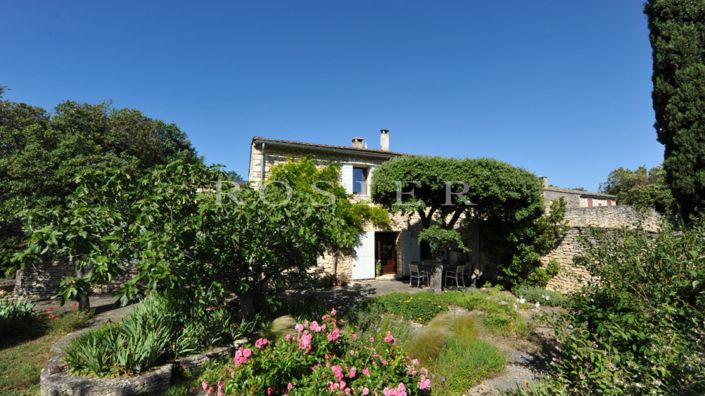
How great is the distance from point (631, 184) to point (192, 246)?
40.5m

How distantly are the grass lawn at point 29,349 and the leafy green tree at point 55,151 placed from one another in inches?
67.0

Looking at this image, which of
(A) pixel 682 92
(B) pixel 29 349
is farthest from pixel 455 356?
(A) pixel 682 92

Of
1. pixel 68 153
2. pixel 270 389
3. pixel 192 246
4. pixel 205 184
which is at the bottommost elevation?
pixel 270 389

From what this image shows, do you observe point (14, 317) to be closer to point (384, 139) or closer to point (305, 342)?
point (305, 342)

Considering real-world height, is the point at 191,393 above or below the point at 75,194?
below

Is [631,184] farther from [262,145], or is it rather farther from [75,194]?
[75,194]

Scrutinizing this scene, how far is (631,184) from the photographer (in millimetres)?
30078

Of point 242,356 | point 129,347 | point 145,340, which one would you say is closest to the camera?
point 242,356

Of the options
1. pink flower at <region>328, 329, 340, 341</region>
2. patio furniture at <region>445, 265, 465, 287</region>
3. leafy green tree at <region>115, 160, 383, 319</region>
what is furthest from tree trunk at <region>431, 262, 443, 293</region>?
pink flower at <region>328, 329, 340, 341</region>

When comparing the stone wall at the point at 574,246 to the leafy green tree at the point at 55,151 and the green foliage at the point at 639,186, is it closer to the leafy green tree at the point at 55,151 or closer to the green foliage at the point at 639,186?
the green foliage at the point at 639,186

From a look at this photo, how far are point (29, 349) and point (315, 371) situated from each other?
21.2ft

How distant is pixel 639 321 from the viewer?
2412 millimetres

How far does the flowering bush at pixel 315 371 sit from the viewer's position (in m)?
2.71

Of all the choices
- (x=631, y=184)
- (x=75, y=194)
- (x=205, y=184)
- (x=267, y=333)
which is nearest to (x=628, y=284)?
(x=267, y=333)
